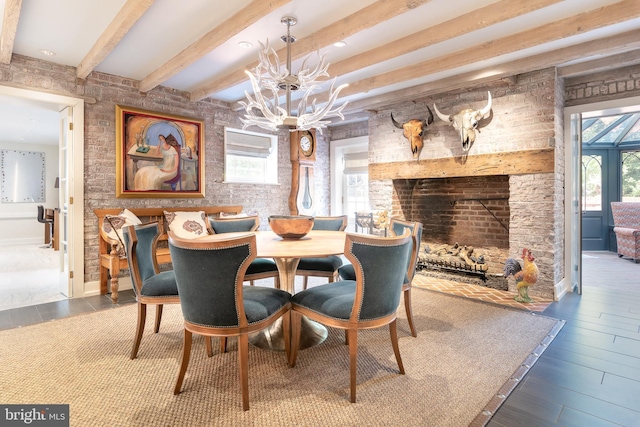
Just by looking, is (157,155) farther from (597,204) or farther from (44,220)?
(597,204)

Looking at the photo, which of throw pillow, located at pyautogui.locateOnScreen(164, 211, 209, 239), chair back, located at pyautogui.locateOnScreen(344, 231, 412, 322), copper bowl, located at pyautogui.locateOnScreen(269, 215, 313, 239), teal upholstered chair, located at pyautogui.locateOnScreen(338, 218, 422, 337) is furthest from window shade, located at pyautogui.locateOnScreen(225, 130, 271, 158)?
chair back, located at pyautogui.locateOnScreen(344, 231, 412, 322)

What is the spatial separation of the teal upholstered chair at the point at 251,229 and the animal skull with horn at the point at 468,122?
2.68 meters

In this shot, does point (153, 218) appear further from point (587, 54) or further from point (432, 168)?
point (587, 54)

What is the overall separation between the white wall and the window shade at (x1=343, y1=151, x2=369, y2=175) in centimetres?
739

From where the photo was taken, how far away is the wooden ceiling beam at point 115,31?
239 centimetres

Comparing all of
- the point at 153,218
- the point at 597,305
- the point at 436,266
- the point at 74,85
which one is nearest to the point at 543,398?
the point at 597,305

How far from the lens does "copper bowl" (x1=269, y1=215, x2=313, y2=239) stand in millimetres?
2656

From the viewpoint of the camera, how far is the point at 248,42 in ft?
10.4

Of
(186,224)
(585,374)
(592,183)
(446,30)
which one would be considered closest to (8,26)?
(186,224)

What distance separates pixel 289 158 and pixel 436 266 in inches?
121

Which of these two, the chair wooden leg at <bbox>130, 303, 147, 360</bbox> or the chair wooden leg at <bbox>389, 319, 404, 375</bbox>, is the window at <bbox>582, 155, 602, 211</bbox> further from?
the chair wooden leg at <bbox>130, 303, 147, 360</bbox>

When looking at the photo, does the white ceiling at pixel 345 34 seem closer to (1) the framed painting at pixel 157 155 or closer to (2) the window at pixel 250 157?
(1) the framed painting at pixel 157 155

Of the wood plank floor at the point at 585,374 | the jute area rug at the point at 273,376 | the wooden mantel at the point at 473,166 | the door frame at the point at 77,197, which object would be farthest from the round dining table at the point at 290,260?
the wooden mantel at the point at 473,166

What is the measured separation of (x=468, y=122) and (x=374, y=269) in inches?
118
